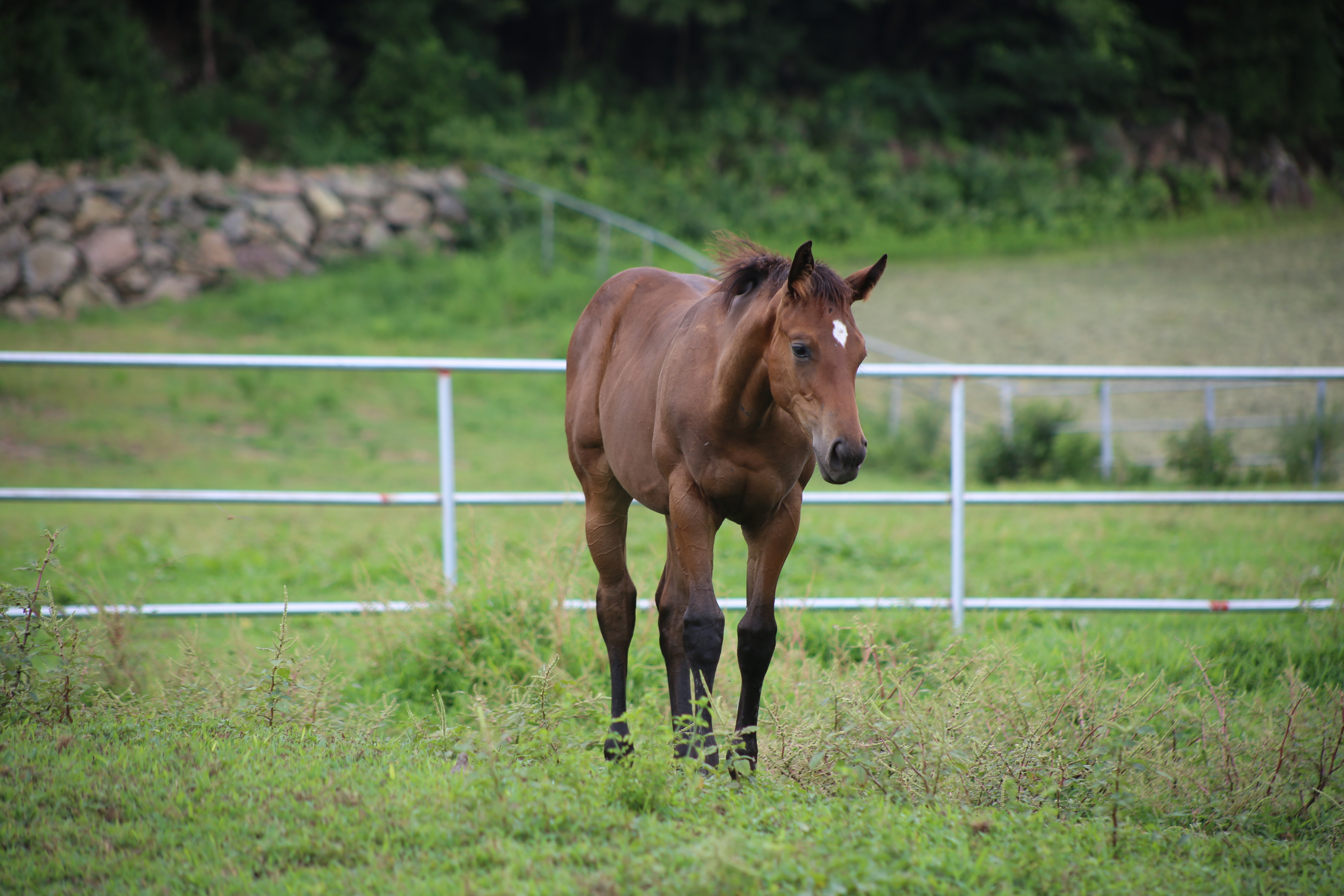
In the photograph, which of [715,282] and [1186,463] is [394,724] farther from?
[1186,463]

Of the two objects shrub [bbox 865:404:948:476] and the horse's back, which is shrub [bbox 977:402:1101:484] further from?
the horse's back

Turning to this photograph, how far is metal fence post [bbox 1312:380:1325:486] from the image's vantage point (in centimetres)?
877

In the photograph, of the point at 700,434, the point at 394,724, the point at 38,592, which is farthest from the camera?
the point at 394,724

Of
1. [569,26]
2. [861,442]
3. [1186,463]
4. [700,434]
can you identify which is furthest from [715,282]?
[569,26]

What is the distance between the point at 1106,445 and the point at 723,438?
8.66 metres

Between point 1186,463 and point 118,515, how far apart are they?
33.1 feet

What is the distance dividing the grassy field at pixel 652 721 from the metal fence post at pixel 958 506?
0.26m

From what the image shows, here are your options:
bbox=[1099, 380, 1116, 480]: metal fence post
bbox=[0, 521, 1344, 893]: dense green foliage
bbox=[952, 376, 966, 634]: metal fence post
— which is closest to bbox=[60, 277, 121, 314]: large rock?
bbox=[0, 521, 1344, 893]: dense green foliage

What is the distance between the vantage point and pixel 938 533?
8109mm

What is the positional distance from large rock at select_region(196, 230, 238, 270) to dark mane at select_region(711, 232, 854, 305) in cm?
1508

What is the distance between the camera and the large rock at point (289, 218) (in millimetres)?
17078

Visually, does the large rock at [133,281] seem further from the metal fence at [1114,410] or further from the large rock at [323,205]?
the metal fence at [1114,410]

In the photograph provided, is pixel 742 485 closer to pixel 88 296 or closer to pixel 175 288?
pixel 88 296

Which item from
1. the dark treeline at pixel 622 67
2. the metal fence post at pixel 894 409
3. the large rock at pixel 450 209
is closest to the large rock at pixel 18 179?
the dark treeline at pixel 622 67
